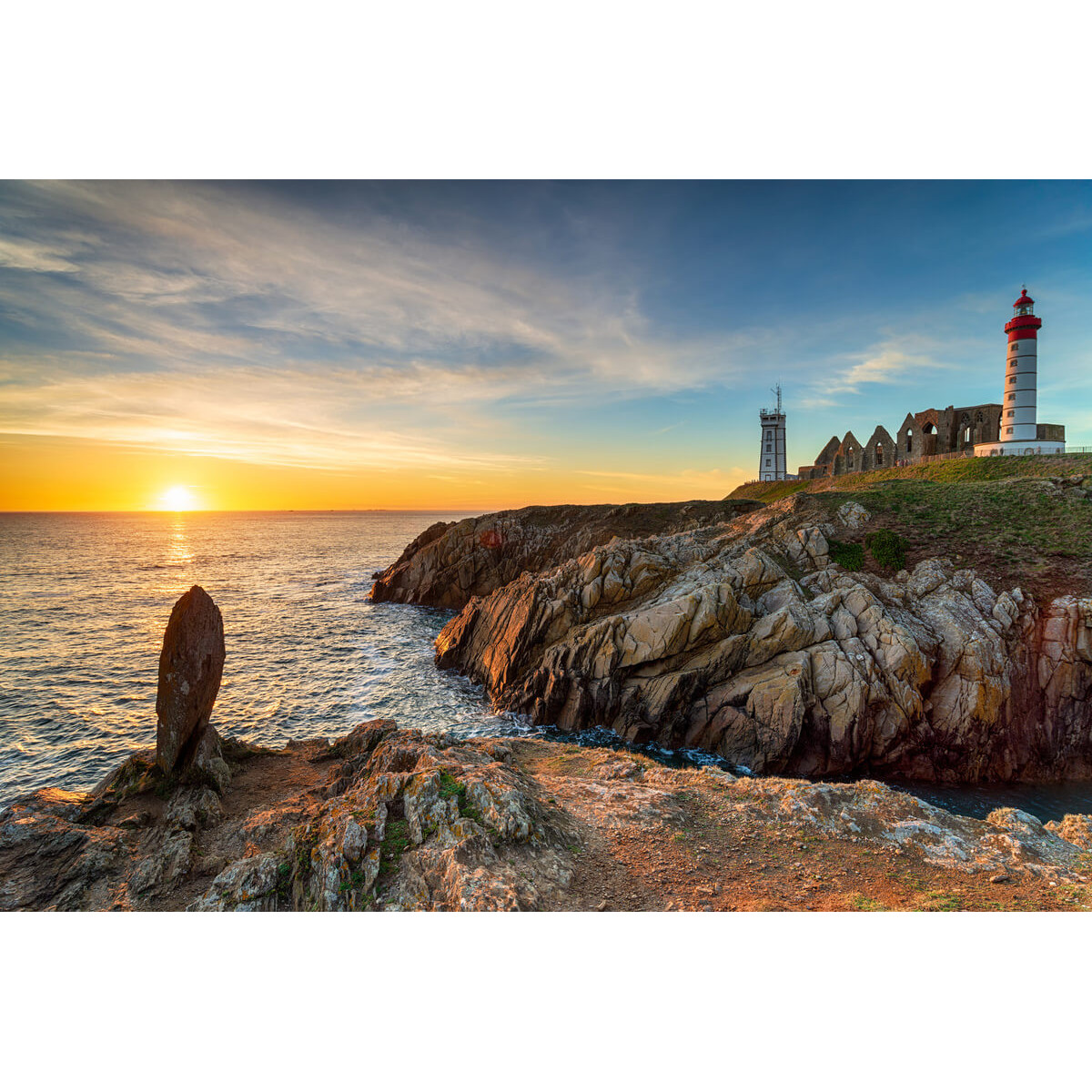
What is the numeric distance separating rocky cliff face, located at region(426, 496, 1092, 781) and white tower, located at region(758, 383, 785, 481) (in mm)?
57249

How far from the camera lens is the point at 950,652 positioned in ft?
60.5

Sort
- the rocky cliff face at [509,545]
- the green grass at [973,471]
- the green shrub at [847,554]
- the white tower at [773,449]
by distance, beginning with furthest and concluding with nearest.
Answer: the white tower at [773,449] < the rocky cliff face at [509,545] < the green grass at [973,471] < the green shrub at [847,554]

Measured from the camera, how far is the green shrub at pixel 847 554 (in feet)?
81.3

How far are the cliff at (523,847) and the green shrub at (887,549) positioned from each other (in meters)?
16.5

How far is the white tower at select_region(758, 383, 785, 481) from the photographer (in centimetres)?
7494

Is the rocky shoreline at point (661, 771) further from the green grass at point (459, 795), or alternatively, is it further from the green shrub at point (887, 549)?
the green shrub at point (887, 549)

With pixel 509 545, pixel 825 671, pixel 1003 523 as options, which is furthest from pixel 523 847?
pixel 509 545

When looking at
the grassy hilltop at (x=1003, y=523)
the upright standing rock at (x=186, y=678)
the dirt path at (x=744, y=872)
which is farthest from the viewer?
the grassy hilltop at (x=1003, y=523)

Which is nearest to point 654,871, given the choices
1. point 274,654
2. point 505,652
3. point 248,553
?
point 505,652

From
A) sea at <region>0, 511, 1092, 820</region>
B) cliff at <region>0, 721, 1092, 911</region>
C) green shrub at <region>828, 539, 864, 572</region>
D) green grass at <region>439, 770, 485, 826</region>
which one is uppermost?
green shrub at <region>828, 539, 864, 572</region>

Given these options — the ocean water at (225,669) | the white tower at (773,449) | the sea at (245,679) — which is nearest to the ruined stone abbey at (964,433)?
the white tower at (773,449)

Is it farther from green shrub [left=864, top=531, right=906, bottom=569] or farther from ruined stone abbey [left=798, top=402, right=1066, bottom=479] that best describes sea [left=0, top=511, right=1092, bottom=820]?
ruined stone abbey [left=798, top=402, right=1066, bottom=479]

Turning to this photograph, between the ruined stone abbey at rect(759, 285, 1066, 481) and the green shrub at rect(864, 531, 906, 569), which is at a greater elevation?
the ruined stone abbey at rect(759, 285, 1066, 481)

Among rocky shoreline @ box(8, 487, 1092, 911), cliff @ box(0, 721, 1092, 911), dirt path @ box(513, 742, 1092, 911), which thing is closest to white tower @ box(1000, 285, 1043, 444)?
rocky shoreline @ box(8, 487, 1092, 911)
